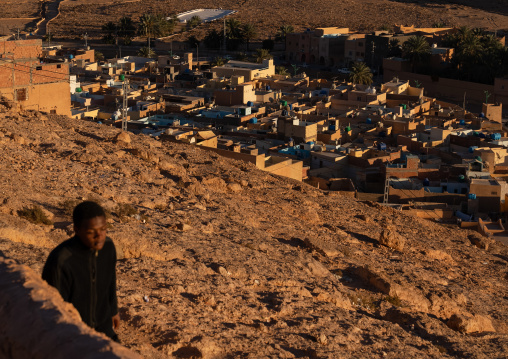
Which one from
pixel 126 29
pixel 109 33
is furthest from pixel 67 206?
pixel 126 29

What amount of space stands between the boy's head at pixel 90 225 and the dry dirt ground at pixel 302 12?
205 feet

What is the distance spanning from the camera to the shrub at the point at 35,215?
821 centimetres

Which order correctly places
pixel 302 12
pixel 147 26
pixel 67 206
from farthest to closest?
pixel 302 12, pixel 147 26, pixel 67 206

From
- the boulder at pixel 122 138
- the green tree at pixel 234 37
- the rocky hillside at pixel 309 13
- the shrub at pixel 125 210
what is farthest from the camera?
the rocky hillside at pixel 309 13

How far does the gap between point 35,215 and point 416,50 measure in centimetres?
4401

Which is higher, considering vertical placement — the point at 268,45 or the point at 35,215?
the point at 35,215

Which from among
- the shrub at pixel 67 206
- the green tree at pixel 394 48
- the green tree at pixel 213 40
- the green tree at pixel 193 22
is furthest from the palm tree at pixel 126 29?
the shrub at pixel 67 206

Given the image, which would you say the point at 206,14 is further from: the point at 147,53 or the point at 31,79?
the point at 31,79

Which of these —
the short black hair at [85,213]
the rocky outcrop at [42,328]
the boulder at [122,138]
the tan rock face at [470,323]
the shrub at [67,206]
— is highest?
the short black hair at [85,213]

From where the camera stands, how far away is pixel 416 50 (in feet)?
163

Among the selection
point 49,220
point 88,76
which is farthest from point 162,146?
point 88,76

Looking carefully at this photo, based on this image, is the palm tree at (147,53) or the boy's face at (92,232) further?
the palm tree at (147,53)

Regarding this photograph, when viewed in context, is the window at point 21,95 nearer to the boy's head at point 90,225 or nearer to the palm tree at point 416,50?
the boy's head at point 90,225

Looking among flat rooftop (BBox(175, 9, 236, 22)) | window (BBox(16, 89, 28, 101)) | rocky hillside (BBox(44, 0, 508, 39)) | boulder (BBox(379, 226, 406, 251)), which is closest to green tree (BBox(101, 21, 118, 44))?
rocky hillside (BBox(44, 0, 508, 39))
